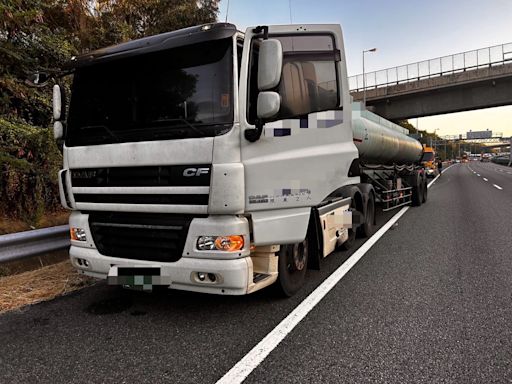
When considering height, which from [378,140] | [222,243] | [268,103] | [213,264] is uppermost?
[268,103]

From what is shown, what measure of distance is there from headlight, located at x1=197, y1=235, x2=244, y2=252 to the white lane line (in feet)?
2.61

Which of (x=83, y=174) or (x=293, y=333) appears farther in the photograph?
(x=83, y=174)

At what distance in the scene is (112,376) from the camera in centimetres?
275

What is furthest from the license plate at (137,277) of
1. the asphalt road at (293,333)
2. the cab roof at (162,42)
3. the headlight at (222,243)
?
the cab roof at (162,42)

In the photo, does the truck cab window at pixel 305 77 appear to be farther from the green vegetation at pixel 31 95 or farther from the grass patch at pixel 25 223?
the grass patch at pixel 25 223

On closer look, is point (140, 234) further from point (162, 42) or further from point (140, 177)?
point (162, 42)

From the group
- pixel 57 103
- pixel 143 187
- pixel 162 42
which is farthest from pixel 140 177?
pixel 57 103

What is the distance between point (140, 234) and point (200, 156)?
95 centimetres

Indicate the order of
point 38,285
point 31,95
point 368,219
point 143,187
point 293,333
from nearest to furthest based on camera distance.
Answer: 1. point 293,333
2. point 143,187
3. point 38,285
4. point 368,219
5. point 31,95

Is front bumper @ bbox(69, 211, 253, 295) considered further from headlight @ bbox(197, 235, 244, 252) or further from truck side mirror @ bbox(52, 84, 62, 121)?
truck side mirror @ bbox(52, 84, 62, 121)

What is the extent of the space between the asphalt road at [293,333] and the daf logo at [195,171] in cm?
137

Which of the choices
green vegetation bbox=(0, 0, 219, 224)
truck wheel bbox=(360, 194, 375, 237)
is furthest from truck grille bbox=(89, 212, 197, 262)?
truck wheel bbox=(360, 194, 375, 237)

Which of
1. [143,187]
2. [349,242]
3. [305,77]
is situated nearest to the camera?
[143,187]

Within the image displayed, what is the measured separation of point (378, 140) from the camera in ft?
27.6
